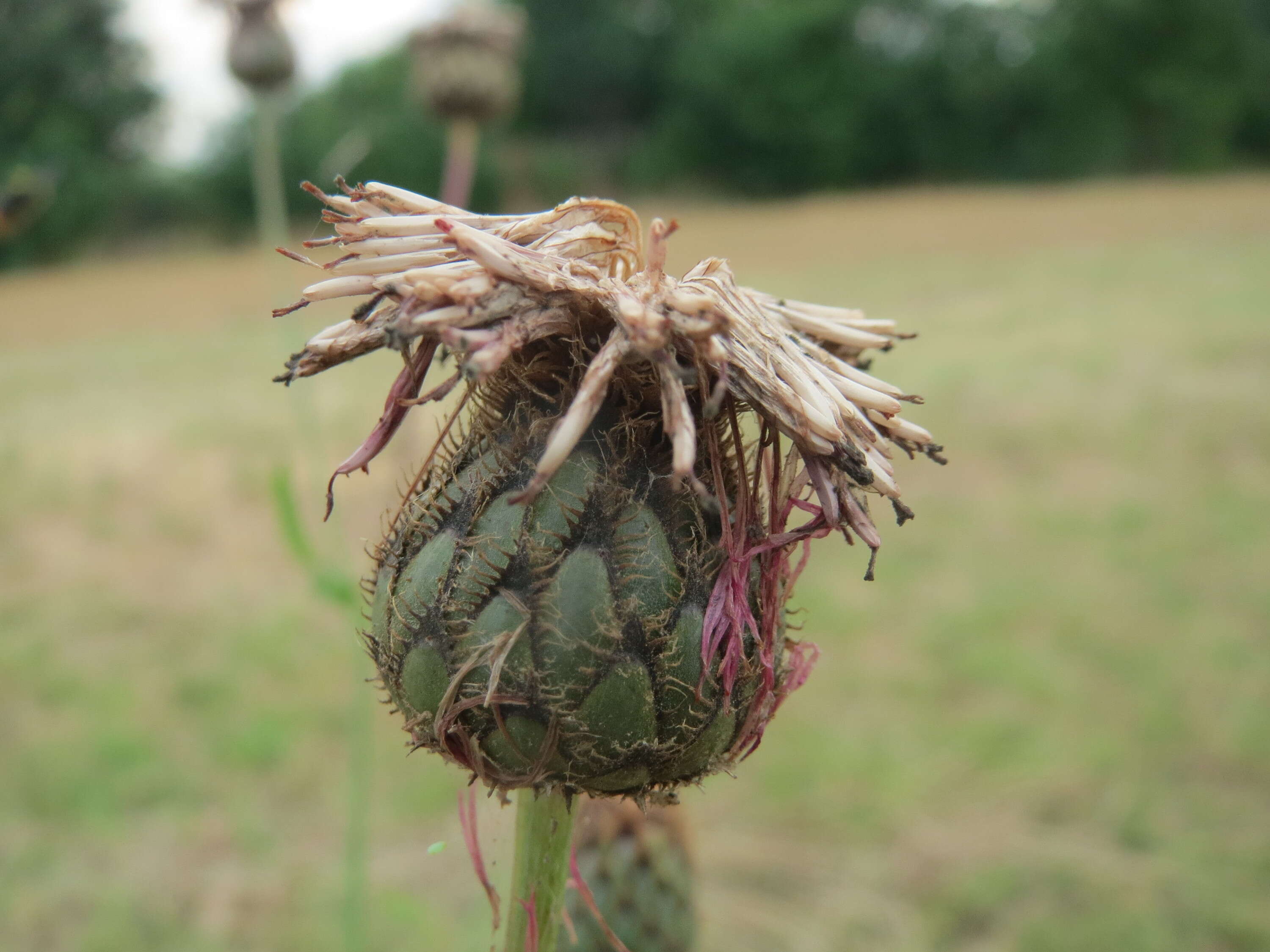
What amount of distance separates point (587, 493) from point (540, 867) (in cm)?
49

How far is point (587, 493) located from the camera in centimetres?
122

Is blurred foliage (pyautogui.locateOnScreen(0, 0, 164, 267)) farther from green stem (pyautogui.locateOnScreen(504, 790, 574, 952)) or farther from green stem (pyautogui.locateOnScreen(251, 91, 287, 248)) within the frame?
green stem (pyautogui.locateOnScreen(504, 790, 574, 952))

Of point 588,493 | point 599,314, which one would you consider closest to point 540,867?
point 588,493

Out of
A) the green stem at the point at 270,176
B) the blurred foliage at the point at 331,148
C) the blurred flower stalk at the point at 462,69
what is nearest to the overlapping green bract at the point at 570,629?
the green stem at the point at 270,176

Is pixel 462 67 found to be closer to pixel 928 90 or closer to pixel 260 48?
pixel 260 48

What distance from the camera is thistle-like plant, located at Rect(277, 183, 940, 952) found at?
3.77 feet

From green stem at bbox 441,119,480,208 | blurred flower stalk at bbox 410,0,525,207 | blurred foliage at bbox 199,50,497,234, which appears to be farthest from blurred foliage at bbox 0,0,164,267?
green stem at bbox 441,119,480,208

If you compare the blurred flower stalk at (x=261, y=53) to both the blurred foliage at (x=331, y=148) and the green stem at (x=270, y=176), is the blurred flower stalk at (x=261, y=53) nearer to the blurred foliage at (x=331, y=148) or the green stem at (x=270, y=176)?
the green stem at (x=270, y=176)

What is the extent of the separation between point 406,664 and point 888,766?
14.8ft

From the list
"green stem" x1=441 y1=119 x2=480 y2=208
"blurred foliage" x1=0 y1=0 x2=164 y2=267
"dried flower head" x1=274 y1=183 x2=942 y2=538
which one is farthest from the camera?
"blurred foliage" x1=0 y1=0 x2=164 y2=267

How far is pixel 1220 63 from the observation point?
38.4 meters

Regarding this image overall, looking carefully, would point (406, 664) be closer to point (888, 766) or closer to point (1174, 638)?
point (888, 766)

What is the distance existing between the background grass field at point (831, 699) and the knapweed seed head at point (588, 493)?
204mm

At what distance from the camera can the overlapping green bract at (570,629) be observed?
1.19 metres
